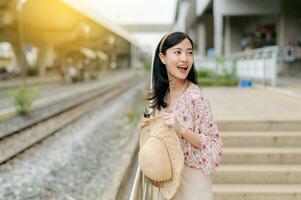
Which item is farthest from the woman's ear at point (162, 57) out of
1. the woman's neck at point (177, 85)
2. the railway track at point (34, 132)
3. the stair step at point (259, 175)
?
the railway track at point (34, 132)

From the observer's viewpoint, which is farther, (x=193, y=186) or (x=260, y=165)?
(x=260, y=165)

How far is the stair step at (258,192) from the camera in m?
4.83

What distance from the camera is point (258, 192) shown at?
16.0 feet

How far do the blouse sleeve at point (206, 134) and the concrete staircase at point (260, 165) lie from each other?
2513 millimetres

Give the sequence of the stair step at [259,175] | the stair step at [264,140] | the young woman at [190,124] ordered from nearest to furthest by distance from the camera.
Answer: the young woman at [190,124], the stair step at [259,175], the stair step at [264,140]

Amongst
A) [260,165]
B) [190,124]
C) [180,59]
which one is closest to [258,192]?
[260,165]

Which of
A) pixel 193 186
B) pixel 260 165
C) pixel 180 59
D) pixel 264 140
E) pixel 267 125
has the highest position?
pixel 180 59

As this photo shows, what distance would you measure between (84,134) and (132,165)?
477cm

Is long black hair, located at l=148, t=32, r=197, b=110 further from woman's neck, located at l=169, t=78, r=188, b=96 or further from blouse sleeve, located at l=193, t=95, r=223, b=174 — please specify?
blouse sleeve, located at l=193, t=95, r=223, b=174

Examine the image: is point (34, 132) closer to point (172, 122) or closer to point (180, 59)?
point (180, 59)

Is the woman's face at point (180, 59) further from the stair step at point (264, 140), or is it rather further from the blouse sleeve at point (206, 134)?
the stair step at point (264, 140)

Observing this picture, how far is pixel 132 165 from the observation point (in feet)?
28.6

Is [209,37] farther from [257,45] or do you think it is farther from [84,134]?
[84,134]

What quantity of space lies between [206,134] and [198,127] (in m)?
0.06
